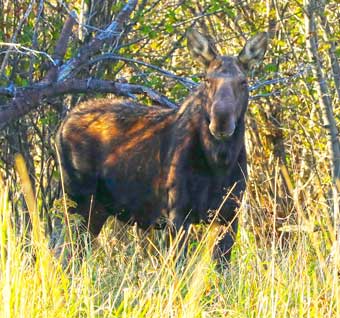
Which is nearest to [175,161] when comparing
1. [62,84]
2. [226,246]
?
[226,246]

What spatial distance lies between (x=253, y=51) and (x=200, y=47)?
449 millimetres

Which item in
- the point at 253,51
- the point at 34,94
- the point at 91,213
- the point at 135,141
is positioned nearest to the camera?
the point at 34,94

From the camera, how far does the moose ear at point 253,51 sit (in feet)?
28.5

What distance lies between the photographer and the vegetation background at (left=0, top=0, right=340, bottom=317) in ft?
17.8

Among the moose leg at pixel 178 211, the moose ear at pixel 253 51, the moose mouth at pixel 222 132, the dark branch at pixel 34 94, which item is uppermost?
the moose ear at pixel 253 51

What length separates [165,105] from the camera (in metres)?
9.27

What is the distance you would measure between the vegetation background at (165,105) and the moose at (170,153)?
27cm

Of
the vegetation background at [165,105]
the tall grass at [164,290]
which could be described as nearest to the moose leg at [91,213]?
the vegetation background at [165,105]

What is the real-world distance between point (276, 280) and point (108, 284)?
1.33 metres

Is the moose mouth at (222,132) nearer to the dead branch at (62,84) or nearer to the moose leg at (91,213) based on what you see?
the dead branch at (62,84)


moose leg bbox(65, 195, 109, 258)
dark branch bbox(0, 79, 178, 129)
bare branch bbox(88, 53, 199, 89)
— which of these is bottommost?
moose leg bbox(65, 195, 109, 258)

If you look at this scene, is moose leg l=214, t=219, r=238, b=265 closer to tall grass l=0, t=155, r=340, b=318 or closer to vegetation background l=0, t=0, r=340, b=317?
vegetation background l=0, t=0, r=340, b=317

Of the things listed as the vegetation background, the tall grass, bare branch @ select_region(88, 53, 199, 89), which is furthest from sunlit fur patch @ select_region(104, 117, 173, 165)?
the tall grass

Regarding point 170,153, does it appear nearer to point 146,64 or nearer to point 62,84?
point 146,64
